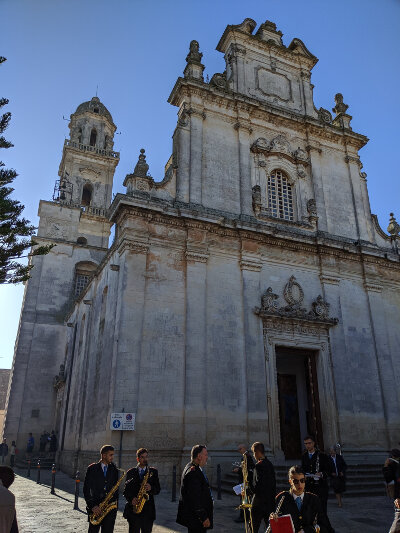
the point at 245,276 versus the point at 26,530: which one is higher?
the point at 245,276

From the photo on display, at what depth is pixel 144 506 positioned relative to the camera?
5.93 meters

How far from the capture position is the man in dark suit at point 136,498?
5.88 meters

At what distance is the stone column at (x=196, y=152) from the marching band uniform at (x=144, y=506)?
12013 mm

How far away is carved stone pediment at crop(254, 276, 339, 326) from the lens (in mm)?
16141

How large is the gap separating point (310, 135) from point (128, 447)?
53.5 feet

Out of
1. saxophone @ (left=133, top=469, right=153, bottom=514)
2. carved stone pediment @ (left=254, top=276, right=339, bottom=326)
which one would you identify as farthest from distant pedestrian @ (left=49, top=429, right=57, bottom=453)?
Result: saxophone @ (left=133, top=469, right=153, bottom=514)

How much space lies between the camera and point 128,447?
494 inches

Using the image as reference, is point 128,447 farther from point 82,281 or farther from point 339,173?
point 82,281

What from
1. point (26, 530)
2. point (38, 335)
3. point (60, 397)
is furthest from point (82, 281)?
point (26, 530)

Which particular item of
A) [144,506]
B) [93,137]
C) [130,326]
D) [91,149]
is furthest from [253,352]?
[93,137]

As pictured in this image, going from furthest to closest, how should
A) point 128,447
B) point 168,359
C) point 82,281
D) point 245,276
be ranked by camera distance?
point 82,281 → point 245,276 → point 168,359 → point 128,447

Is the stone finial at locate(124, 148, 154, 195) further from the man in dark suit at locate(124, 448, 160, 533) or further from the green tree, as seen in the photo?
the man in dark suit at locate(124, 448, 160, 533)

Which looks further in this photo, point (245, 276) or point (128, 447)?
point (245, 276)

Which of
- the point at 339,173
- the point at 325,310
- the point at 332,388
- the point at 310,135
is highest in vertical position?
the point at 310,135
